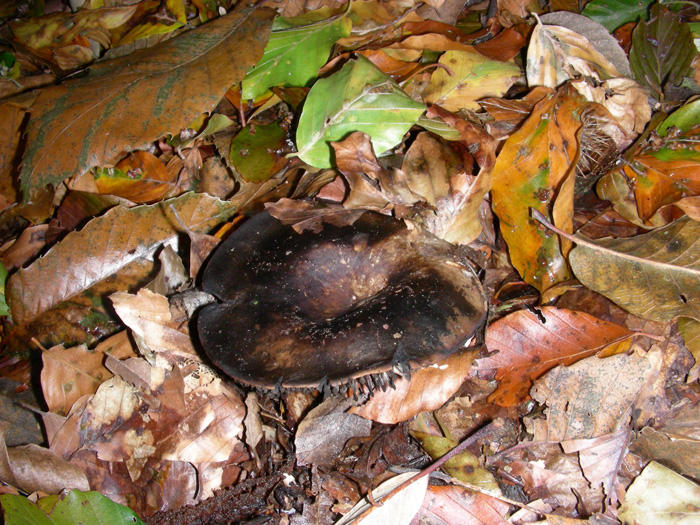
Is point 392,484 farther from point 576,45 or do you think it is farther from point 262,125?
point 576,45

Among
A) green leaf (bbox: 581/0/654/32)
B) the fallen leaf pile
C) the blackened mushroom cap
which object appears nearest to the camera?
the blackened mushroom cap

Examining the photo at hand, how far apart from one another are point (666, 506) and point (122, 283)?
98.8 inches

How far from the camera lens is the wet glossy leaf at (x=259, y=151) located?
2350 mm

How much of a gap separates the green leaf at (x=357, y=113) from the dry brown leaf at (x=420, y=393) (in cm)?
99

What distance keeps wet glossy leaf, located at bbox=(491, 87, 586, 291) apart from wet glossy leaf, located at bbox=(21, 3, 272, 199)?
1.36 m

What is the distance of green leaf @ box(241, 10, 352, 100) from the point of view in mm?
2447

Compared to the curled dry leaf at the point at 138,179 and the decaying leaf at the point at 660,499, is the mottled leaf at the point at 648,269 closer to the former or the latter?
the decaying leaf at the point at 660,499

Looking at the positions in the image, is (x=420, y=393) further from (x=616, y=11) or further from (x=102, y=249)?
(x=616, y=11)

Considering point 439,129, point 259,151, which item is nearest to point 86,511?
point 259,151

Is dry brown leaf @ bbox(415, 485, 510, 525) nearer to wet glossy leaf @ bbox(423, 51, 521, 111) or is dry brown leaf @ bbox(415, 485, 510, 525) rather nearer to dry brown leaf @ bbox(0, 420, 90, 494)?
dry brown leaf @ bbox(0, 420, 90, 494)

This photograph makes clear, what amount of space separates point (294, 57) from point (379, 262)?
130 cm

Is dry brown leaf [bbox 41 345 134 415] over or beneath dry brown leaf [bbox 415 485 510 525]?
over

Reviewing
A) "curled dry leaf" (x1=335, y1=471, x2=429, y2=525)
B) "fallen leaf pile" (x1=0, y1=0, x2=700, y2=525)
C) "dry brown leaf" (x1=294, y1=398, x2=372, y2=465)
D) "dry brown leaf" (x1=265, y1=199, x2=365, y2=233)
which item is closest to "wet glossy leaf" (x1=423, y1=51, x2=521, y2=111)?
"fallen leaf pile" (x1=0, y1=0, x2=700, y2=525)

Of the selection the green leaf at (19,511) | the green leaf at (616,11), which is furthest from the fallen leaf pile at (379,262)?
the green leaf at (616,11)
